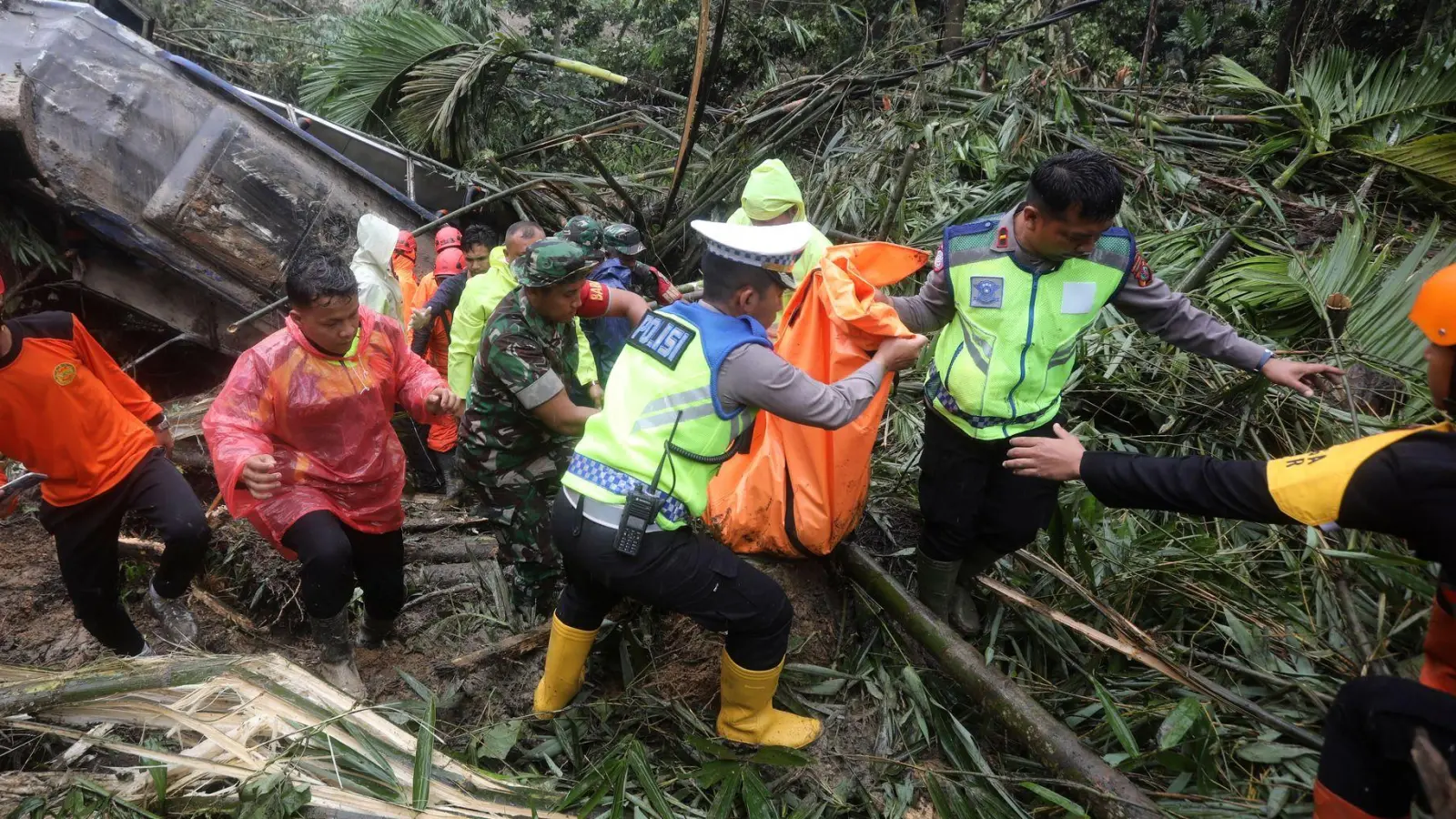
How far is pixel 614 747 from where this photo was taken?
254 centimetres

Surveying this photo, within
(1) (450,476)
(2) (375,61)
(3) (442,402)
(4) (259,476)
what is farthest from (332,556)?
(2) (375,61)

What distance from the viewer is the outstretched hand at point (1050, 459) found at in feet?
6.64

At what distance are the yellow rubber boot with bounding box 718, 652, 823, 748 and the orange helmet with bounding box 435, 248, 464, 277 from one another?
3.93 metres

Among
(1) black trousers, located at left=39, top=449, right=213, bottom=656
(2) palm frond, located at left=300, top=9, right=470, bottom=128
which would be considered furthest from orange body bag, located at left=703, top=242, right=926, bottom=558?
(2) palm frond, located at left=300, top=9, right=470, bottom=128

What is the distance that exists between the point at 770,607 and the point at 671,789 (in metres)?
0.62

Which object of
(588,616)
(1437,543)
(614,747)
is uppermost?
(1437,543)

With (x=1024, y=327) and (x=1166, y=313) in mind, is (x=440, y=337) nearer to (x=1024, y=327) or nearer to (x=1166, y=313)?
(x=1024, y=327)

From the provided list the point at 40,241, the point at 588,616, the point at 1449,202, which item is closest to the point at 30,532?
the point at 40,241

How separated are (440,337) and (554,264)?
2.84 m

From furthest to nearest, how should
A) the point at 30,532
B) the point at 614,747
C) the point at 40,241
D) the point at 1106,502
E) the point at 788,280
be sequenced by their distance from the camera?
the point at 40,241
the point at 30,532
the point at 614,747
the point at 788,280
the point at 1106,502

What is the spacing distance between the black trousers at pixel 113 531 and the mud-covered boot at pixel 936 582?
2.72 m

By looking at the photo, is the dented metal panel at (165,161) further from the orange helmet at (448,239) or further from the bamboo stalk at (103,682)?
the bamboo stalk at (103,682)

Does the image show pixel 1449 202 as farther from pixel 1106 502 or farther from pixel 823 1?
pixel 823 1

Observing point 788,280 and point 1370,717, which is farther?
point 788,280
